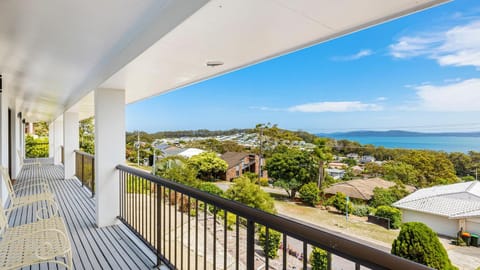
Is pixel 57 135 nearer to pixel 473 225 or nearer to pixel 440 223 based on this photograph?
pixel 440 223

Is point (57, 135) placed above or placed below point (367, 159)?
above

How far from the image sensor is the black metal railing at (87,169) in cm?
544

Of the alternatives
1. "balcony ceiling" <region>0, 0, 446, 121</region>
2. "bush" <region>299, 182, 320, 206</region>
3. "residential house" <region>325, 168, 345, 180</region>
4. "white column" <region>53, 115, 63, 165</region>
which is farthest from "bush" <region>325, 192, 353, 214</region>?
"white column" <region>53, 115, 63, 165</region>

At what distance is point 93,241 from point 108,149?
1156 mm

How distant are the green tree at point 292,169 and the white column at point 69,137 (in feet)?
39.4

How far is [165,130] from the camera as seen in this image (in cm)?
3575

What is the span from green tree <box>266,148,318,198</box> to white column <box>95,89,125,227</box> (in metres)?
13.8

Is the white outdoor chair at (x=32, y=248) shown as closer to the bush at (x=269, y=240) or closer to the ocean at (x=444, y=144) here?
the bush at (x=269, y=240)

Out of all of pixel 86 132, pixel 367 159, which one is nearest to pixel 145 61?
pixel 367 159

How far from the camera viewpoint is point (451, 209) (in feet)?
17.2

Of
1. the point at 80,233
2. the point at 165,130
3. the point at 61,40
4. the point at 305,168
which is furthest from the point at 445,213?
the point at 165,130

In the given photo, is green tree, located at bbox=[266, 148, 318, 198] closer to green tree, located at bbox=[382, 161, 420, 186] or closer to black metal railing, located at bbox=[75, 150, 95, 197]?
green tree, located at bbox=[382, 161, 420, 186]

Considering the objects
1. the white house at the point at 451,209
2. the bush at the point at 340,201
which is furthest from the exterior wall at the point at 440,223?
the bush at the point at 340,201

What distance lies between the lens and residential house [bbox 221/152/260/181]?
2158cm
